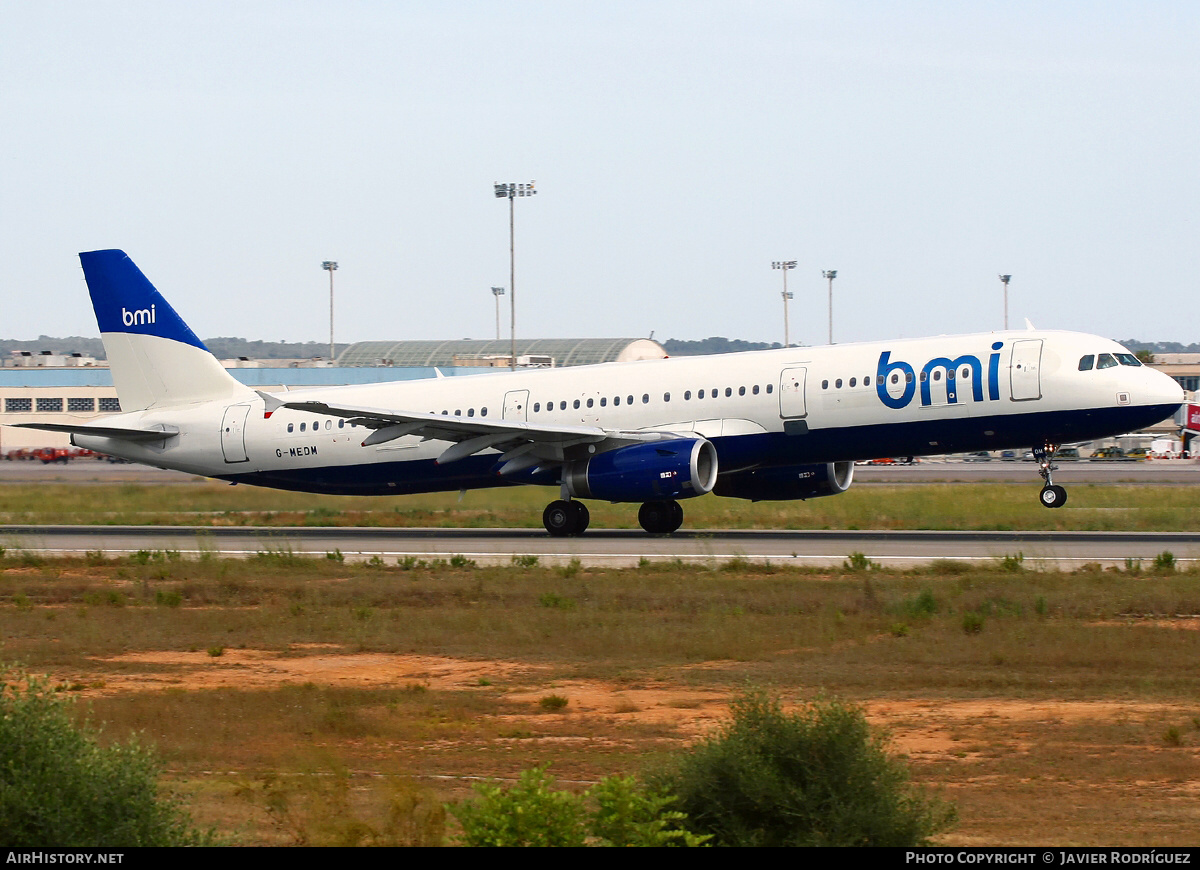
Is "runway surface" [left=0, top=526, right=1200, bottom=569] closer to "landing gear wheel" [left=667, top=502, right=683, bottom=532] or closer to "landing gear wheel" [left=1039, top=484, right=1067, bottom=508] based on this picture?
"landing gear wheel" [left=667, top=502, right=683, bottom=532]

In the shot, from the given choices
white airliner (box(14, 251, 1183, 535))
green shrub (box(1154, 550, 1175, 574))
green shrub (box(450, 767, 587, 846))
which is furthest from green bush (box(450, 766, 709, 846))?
white airliner (box(14, 251, 1183, 535))

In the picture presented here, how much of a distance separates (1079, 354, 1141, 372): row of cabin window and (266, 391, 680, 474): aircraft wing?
8.88m

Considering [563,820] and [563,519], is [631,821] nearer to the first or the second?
[563,820]

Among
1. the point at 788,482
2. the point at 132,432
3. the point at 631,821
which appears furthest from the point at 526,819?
the point at 132,432

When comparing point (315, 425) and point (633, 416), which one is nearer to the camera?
point (633, 416)

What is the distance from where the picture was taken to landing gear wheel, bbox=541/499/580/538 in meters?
31.0

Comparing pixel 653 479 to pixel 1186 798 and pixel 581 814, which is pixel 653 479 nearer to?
pixel 1186 798

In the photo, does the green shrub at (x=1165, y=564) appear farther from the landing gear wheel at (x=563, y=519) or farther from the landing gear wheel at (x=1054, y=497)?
the landing gear wheel at (x=563, y=519)

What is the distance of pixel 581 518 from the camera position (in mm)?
31031

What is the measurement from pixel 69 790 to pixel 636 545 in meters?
22.6

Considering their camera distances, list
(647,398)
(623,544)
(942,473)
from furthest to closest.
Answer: (942,473) < (647,398) < (623,544)

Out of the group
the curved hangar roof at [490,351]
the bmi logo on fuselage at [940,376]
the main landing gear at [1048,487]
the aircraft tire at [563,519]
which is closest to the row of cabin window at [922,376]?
the bmi logo on fuselage at [940,376]

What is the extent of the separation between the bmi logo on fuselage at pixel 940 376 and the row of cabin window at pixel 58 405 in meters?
72.8
